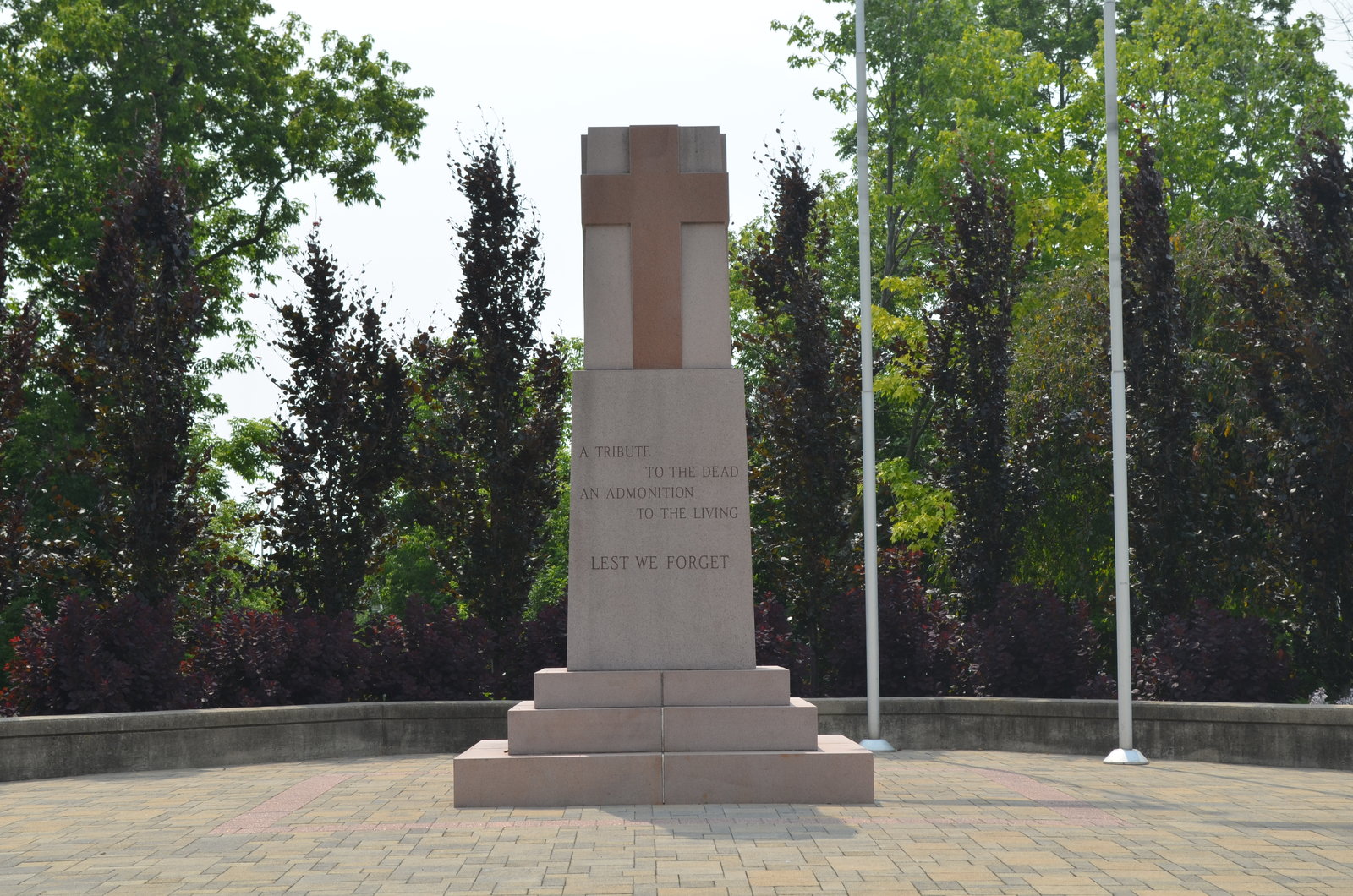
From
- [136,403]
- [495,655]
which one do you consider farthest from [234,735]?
[136,403]

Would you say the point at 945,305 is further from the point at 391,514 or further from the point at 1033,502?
the point at 391,514

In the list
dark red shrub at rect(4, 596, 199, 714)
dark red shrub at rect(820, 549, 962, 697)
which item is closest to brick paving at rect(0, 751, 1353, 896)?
dark red shrub at rect(4, 596, 199, 714)

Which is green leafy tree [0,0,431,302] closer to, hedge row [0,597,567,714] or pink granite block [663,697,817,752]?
hedge row [0,597,567,714]

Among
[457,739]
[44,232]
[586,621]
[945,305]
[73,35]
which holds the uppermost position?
[73,35]

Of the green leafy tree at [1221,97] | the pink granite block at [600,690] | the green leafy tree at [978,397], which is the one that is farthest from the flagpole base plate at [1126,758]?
the green leafy tree at [1221,97]

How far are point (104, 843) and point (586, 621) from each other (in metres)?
4.09

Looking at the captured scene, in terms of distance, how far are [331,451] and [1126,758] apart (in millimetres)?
9994

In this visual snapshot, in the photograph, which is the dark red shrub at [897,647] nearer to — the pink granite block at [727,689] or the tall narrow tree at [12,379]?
the pink granite block at [727,689]

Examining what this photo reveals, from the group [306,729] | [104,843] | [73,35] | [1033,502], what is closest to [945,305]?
[1033,502]

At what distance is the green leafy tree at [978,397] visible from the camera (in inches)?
733

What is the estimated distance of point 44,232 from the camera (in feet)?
93.0

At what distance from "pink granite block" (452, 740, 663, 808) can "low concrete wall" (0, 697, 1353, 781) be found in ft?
16.3

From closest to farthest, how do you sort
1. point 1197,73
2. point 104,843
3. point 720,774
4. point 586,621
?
point 104,843
point 720,774
point 586,621
point 1197,73

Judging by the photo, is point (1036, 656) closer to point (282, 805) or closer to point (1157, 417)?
point (1157, 417)
